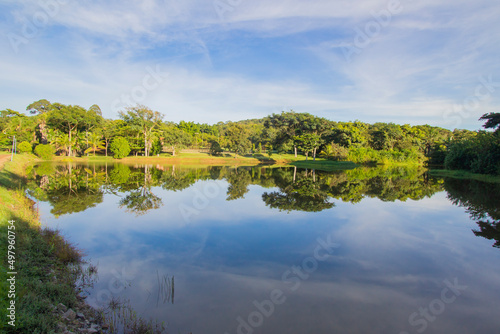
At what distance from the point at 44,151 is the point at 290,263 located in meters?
53.9

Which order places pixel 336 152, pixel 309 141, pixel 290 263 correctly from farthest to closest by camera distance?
pixel 336 152 → pixel 309 141 → pixel 290 263

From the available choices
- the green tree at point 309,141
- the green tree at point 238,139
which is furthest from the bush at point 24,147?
the green tree at point 309,141

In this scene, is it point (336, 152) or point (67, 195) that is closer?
point (67, 195)

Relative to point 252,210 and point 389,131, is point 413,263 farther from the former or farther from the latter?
point 389,131

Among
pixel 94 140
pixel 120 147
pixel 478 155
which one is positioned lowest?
pixel 120 147

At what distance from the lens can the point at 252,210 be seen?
14.9m

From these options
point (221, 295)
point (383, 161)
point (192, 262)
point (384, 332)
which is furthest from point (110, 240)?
point (383, 161)

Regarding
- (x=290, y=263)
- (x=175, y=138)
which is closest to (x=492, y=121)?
(x=290, y=263)

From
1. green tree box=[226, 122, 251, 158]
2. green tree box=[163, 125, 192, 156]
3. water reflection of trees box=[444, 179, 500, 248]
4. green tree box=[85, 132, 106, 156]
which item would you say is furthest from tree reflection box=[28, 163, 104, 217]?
green tree box=[226, 122, 251, 158]

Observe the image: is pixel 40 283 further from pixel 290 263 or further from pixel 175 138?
pixel 175 138

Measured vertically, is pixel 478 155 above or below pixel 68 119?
below

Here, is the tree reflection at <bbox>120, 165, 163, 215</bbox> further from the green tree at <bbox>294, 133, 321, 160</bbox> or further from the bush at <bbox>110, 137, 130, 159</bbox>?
the green tree at <bbox>294, 133, 321, 160</bbox>

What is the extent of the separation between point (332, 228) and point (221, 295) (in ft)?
23.1

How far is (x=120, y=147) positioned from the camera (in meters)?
51.1
